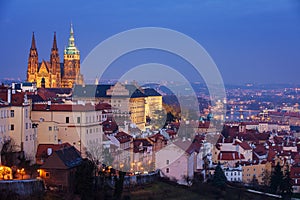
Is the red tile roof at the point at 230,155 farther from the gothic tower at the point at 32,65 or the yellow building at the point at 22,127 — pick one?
the gothic tower at the point at 32,65

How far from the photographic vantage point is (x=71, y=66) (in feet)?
217

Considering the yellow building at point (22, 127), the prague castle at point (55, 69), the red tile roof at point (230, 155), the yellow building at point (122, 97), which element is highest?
the prague castle at point (55, 69)

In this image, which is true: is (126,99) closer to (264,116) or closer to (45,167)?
(45,167)

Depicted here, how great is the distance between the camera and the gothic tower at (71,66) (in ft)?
212

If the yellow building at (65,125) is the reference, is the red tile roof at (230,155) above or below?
below

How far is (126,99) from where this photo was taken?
46.0m

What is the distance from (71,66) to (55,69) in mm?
2703

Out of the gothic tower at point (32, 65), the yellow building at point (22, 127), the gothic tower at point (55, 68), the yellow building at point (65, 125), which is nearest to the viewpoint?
the yellow building at point (22, 127)

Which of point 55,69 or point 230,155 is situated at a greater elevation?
point 55,69

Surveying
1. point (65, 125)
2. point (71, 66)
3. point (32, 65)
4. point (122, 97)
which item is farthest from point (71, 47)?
point (65, 125)

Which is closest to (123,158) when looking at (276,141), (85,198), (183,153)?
(183,153)

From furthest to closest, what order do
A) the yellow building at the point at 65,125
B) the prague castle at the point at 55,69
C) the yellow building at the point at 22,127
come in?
1. the prague castle at the point at 55,69
2. the yellow building at the point at 65,125
3. the yellow building at the point at 22,127

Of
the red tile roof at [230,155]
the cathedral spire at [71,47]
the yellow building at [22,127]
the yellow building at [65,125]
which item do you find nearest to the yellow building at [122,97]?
the red tile roof at [230,155]

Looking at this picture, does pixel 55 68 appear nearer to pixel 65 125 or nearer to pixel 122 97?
pixel 122 97
